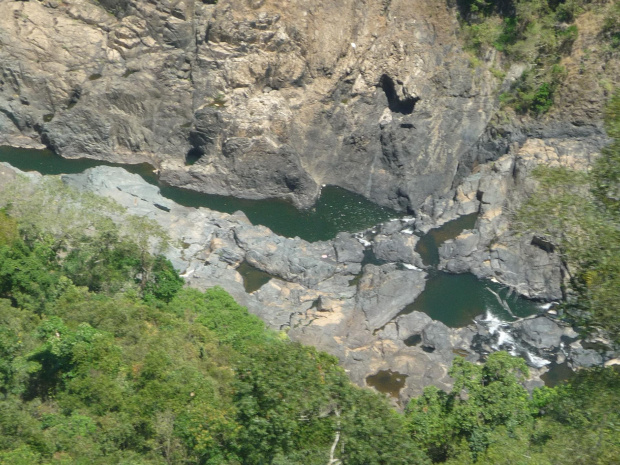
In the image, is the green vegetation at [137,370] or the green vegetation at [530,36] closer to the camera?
the green vegetation at [137,370]

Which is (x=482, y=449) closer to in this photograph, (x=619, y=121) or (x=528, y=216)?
(x=528, y=216)

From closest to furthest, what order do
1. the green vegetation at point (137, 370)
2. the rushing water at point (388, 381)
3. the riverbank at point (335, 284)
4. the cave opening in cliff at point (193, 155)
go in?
the green vegetation at point (137, 370) → the rushing water at point (388, 381) → the riverbank at point (335, 284) → the cave opening in cliff at point (193, 155)

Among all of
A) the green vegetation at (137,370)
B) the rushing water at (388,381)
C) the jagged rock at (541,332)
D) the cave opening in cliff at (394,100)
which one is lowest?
the rushing water at (388,381)

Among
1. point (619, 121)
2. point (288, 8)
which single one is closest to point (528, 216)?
point (619, 121)

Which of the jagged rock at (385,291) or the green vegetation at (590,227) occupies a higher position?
the green vegetation at (590,227)

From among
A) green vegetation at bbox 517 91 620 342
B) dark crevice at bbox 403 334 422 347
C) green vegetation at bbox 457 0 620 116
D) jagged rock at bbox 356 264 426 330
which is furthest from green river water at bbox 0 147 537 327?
green vegetation at bbox 517 91 620 342

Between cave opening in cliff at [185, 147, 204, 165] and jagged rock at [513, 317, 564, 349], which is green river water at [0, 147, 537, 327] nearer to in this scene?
jagged rock at [513, 317, 564, 349]

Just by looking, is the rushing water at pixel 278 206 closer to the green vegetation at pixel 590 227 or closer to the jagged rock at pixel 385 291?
the jagged rock at pixel 385 291

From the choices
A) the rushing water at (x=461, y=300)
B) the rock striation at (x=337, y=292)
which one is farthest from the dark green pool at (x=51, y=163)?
the rushing water at (x=461, y=300)
